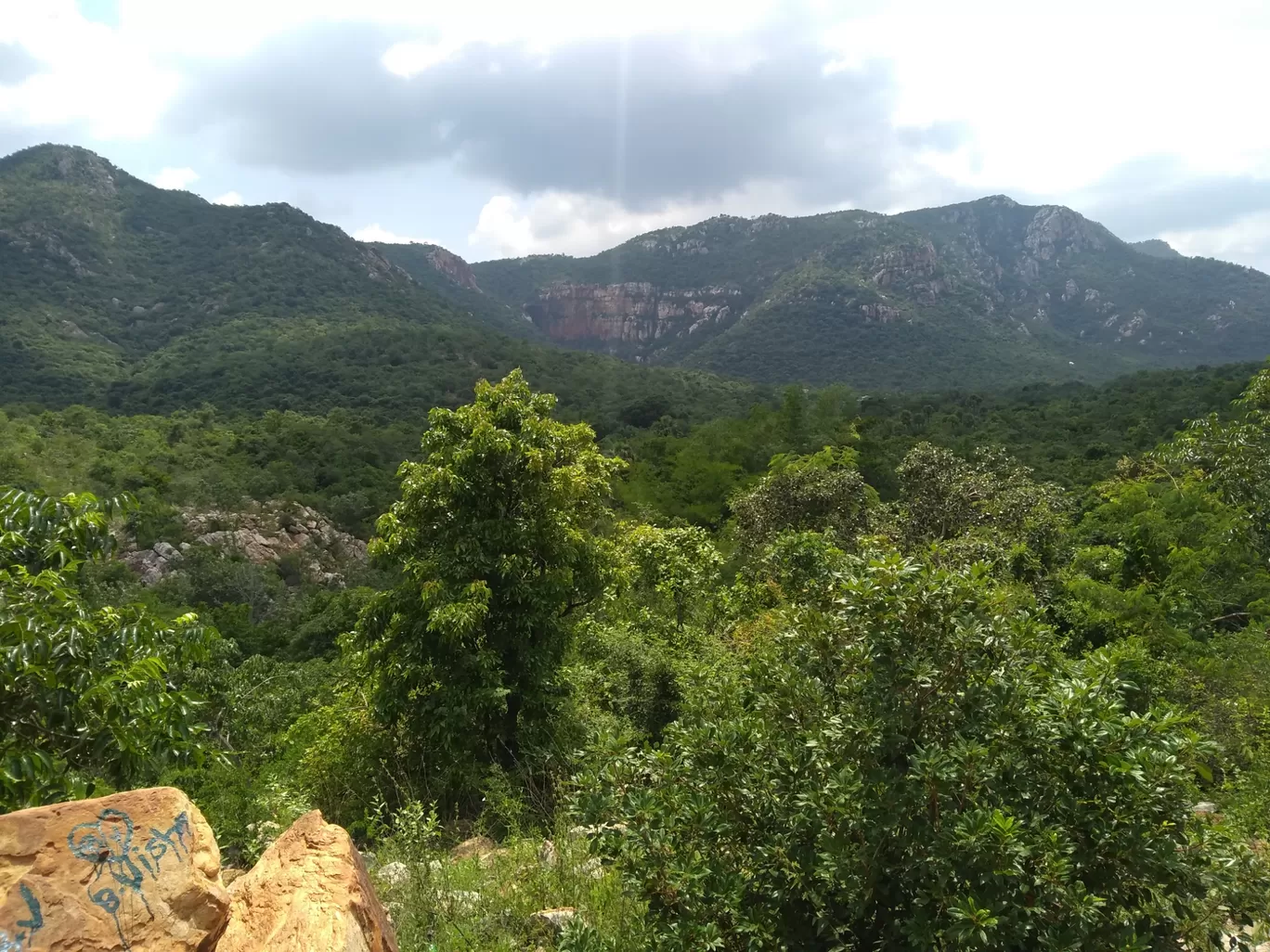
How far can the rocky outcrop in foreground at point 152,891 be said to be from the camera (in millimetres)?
2672


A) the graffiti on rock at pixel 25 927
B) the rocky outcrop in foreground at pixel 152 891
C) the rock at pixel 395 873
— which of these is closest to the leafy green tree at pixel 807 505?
the rock at pixel 395 873

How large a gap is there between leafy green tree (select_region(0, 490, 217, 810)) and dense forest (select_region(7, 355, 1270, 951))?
0.08 ft

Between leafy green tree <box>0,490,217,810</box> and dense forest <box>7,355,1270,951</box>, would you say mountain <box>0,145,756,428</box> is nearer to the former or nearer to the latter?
dense forest <box>7,355,1270,951</box>

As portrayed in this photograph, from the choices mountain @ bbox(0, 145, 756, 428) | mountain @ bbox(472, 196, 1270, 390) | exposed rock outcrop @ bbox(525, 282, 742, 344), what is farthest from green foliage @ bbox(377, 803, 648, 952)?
exposed rock outcrop @ bbox(525, 282, 742, 344)

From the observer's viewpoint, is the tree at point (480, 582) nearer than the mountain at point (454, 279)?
Yes

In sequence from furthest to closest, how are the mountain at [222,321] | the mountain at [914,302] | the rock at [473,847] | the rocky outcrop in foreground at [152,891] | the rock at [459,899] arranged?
the mountain at [914,302]
the mountain at [222,321]
the rock at [473,847]
the rock at [459,899]
the rocky outcrop in foreground at [152,891]

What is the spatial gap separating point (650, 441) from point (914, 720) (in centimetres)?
4287

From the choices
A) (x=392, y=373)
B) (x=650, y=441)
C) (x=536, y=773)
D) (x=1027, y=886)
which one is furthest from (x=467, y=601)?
(x=392, y=373)

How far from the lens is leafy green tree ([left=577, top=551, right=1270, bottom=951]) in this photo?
106 inches

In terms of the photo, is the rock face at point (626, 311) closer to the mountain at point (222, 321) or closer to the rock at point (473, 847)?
the mountain at point (222, 321)

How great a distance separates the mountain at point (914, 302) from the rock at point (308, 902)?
3706 inches

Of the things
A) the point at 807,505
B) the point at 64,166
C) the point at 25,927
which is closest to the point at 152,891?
the point at 25,927

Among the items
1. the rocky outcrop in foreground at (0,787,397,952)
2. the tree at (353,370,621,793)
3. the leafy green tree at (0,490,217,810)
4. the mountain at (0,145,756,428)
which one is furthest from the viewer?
the mountain at (0,145,756,428)

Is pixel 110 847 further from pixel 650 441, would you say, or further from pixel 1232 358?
pixel 1232 358
